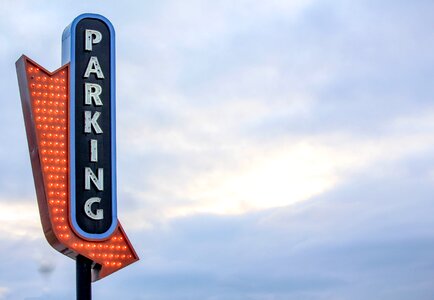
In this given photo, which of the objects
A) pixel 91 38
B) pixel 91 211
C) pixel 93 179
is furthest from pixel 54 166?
pixel 91 38

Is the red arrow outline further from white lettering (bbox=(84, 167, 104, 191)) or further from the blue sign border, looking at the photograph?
white lettering (bbox=(84, 167, 104, 191))

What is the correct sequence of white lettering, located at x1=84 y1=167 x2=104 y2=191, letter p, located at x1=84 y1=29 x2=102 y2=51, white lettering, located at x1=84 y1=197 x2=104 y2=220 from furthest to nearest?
letter p, located at x1=84 y1=29 x2=102 y2=51 → white lettering, located at x1=84 y1=167 x2=104 y2=191 → white lettering, located at x1=84 y1=197 x2=104 y2=220

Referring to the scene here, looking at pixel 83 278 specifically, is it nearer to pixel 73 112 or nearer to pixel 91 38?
pixel 73 112

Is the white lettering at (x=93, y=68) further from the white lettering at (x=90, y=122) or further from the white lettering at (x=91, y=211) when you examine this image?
the white lettering at (x=91, y=211)

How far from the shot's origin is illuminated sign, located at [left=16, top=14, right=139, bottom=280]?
2552 cm

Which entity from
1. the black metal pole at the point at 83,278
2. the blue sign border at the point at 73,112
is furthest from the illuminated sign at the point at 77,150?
the black metal pole at the point at 83,278

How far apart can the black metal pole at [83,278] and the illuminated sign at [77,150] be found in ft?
0.67

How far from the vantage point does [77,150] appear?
26.2 metres

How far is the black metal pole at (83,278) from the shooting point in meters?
25.4

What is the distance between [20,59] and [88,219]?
4.17 metres

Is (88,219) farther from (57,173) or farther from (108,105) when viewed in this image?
(108,105)

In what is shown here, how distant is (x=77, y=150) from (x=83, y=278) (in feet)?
10.1

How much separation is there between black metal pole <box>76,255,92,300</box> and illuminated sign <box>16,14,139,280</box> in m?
0.20

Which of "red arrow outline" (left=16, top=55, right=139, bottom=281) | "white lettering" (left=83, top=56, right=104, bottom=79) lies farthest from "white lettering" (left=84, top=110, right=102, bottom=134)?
"white lettering" (left=83, top=56, right=104, bottom=79)
